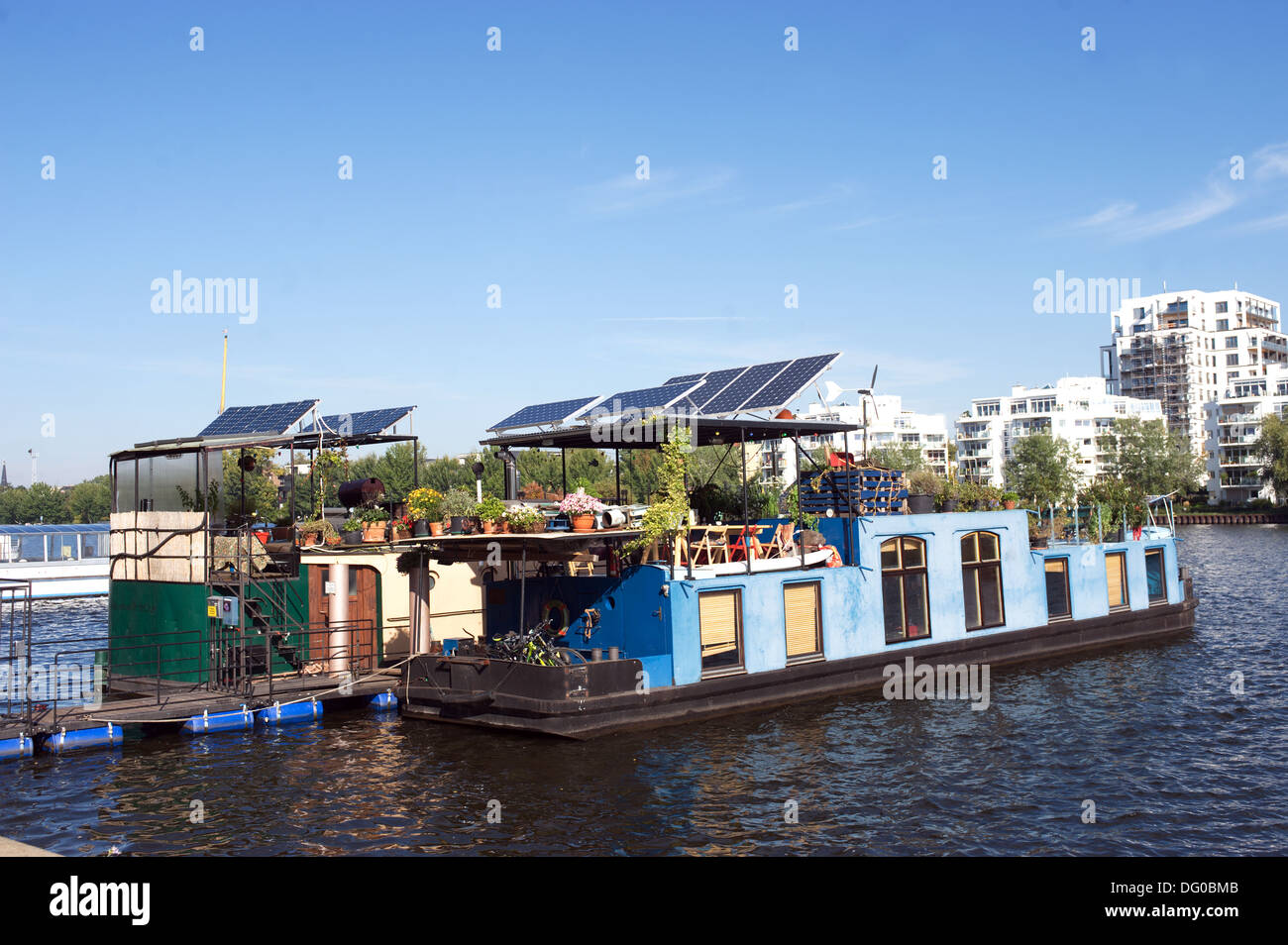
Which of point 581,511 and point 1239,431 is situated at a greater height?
point 1239,431

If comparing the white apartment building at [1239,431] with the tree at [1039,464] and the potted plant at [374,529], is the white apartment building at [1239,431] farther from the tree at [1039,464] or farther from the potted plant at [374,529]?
the potted plant at [374,529]

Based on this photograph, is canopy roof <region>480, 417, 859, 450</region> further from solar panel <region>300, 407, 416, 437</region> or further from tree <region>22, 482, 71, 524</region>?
tree <region>22, 482, 71, 524</region>

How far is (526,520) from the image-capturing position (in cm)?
2005

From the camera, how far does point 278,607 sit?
24.4m

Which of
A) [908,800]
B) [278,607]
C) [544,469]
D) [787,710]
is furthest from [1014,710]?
[544,469]

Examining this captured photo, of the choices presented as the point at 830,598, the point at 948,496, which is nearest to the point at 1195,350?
the point at 948,496

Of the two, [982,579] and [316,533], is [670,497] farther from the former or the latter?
[316,533]

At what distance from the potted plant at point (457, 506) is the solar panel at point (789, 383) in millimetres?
6366

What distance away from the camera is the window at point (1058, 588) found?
2863 cm

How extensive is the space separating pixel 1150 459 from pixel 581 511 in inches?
4816

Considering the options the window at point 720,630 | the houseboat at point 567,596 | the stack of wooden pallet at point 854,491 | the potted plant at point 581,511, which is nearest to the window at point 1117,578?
the houseboat at point 567,596

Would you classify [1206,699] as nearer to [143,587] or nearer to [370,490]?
[370,490]
